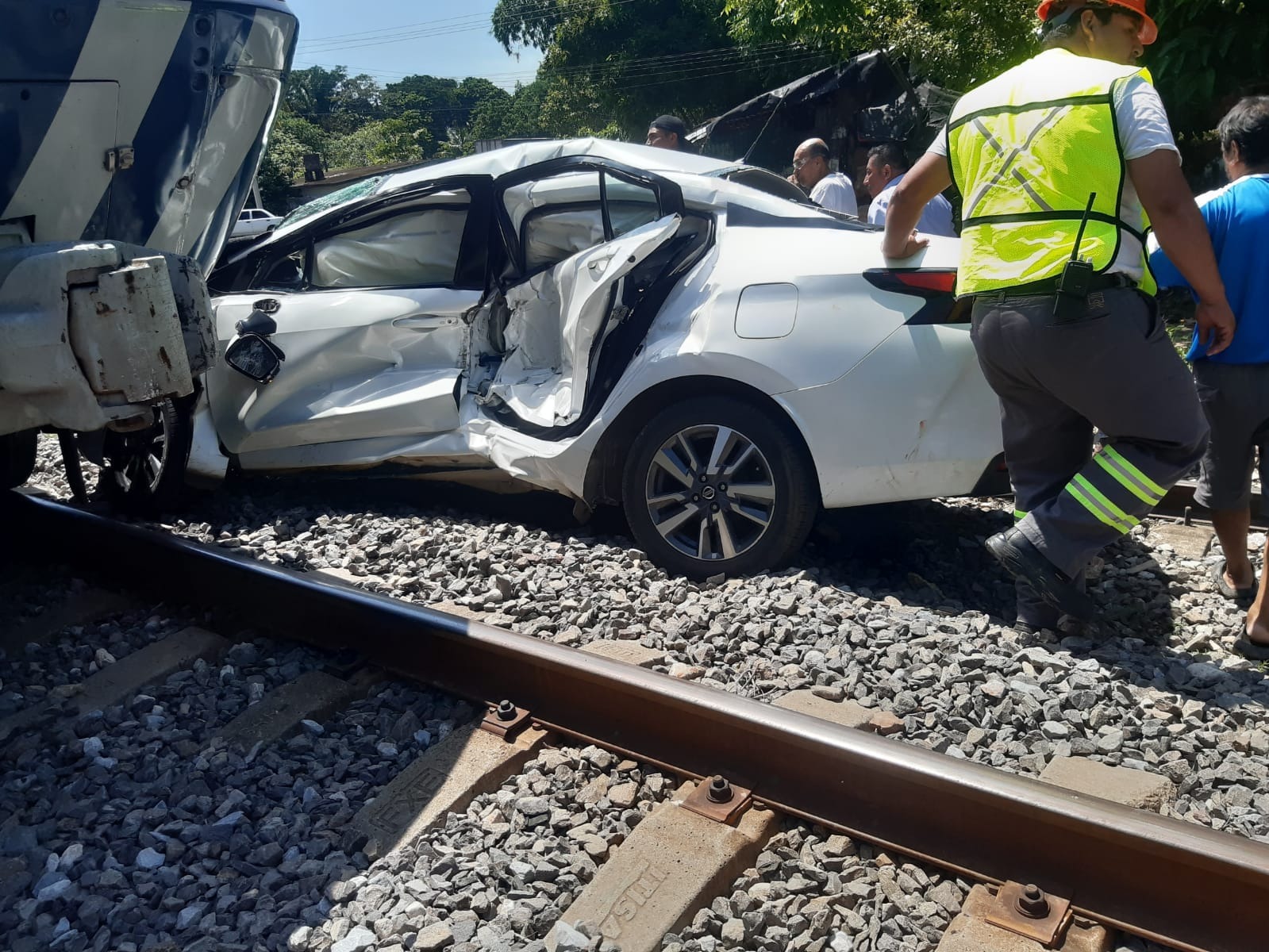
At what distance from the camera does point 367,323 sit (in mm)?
5328

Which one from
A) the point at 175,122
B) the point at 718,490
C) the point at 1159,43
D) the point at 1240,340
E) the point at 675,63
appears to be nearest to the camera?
the point at 1240,340

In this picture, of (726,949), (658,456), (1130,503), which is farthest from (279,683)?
(1130,503)

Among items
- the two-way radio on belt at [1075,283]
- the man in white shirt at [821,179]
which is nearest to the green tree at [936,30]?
the man in white shirt at [821,179]

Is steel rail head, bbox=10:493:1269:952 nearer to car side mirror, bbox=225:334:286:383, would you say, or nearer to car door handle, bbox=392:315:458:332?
car side mirror, bbox=225:334:286:383

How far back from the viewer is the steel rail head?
225 cm

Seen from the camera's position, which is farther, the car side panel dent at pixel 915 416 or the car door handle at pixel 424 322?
the car door handle at pixel 424 322

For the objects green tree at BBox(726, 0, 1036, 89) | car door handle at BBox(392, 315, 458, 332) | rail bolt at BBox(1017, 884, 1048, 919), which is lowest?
rail bolt at BBox(1017, 884, 1048, 919)

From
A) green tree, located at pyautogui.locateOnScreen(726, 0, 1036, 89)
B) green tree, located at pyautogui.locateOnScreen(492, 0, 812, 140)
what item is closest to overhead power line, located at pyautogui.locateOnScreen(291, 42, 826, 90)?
green tree, located at pyautogui.locateOnScreen(492, 0, 812, 140)

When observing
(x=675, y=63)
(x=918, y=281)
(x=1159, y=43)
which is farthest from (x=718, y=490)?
(x=675, y=63)

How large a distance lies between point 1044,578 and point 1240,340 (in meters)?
1.13

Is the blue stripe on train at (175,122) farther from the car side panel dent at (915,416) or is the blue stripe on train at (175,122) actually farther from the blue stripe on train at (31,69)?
the car side panel dent at (915,416)

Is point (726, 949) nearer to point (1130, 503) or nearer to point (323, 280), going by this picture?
point (1130, 503)

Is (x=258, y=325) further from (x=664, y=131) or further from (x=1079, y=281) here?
(x=664, y=131)

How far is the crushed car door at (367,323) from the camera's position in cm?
527
